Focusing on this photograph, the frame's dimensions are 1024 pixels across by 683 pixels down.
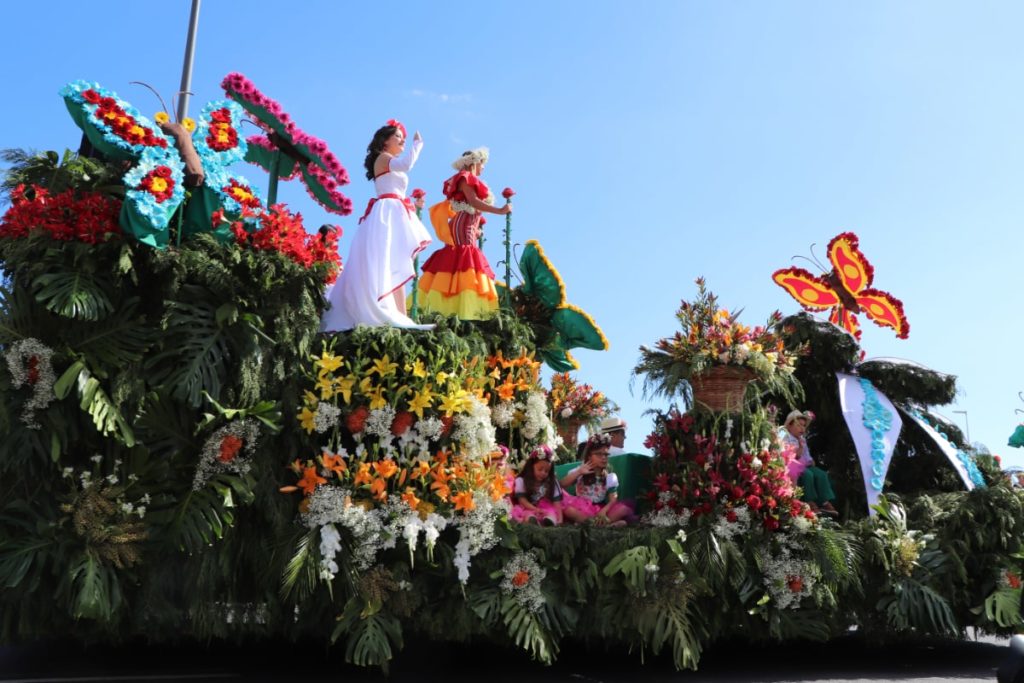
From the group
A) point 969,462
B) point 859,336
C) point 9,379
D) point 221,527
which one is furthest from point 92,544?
point 969,462

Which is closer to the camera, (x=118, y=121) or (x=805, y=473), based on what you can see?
(x=118, y=121)

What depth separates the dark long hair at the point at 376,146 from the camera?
7.98m

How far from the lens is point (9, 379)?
597 cm

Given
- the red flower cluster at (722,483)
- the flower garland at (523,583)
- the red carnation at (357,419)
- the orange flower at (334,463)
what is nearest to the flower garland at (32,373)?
the orange flower at (334,463)

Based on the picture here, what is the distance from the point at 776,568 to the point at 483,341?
2969mm

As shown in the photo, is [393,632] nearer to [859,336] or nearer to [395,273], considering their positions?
[395,273]

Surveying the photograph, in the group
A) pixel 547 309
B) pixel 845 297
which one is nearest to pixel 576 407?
pixel 547 309

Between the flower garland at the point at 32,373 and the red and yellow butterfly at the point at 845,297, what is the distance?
24.6 ft

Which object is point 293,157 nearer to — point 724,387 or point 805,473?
point 724,387

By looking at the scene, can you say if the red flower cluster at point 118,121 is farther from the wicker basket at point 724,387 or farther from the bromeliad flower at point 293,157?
the wicker basket at point 724,387

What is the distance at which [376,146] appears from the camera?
8047 mm

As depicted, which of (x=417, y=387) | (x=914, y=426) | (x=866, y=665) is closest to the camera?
(x=417, y=387)

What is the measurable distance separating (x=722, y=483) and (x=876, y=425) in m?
2.96

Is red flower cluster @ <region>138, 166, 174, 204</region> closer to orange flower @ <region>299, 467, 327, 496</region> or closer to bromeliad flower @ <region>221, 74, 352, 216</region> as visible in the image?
bromeliad flower @ <region>221, 74, 352, 216</region>
